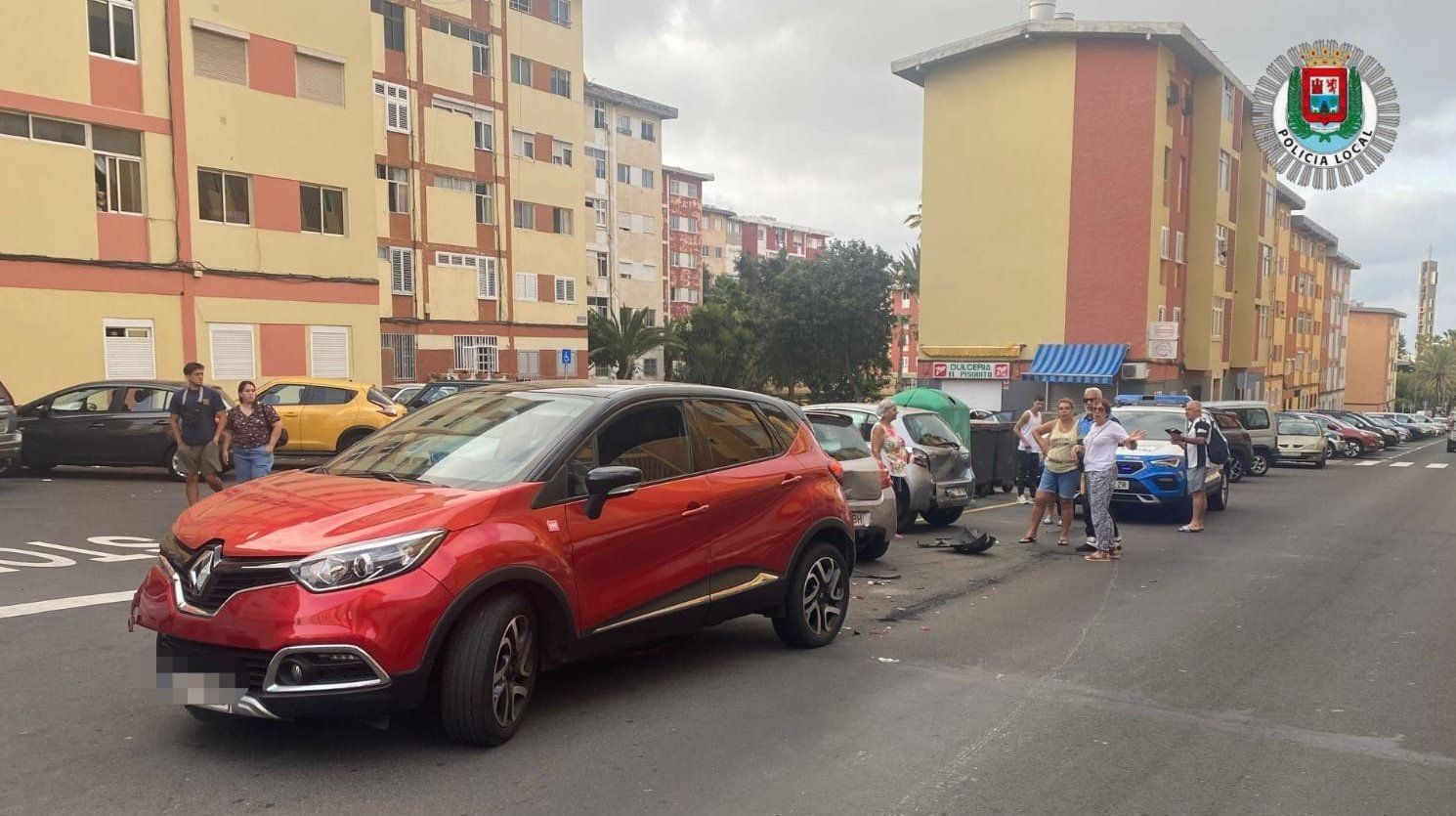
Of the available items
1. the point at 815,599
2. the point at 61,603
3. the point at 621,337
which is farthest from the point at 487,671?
the point at 621,337

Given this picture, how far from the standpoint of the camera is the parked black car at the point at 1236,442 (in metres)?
22.7

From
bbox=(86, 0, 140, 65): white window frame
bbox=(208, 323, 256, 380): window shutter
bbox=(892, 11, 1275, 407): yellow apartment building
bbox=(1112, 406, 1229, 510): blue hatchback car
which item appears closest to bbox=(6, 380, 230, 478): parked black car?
bbox=(208, 323, 256, 380): window shutter

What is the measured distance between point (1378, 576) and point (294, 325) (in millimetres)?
22082

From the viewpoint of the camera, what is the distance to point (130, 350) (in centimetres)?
2105

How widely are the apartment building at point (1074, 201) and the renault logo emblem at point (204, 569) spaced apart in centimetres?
3500

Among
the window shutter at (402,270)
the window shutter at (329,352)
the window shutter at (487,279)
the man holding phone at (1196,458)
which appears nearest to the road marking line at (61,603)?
the man holding phone at (1196,458)

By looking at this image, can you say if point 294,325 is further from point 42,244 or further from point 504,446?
point 504,446

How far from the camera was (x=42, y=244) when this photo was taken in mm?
19578

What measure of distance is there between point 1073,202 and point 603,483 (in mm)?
35558

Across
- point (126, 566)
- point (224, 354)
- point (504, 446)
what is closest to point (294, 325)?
point (224, 354)

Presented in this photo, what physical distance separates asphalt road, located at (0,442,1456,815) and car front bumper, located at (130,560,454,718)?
0.34 meters

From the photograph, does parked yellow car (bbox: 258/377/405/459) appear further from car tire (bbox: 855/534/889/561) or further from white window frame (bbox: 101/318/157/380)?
car tire (bbox: 855/534/889/561)

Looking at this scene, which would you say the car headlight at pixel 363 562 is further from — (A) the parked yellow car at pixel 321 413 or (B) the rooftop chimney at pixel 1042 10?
(B) the rooftop chimney at pixel 1042 10

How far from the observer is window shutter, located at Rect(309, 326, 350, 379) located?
2439 centimetres
